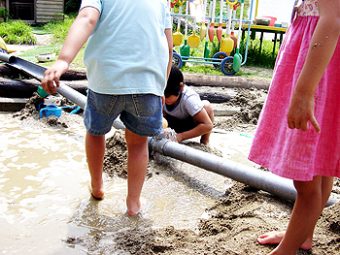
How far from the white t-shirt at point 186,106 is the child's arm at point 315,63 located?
83.4 inches

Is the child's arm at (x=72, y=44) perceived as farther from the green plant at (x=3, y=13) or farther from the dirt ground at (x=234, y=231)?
the green plant at (x=3, y=13)

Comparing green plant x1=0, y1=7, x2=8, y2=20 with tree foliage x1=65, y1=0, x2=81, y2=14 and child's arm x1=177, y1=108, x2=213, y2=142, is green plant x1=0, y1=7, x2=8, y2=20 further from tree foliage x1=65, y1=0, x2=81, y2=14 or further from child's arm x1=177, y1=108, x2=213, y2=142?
child's arm x1=177, y1=108, x2=213, y2=142

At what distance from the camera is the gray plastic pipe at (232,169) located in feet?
8.46

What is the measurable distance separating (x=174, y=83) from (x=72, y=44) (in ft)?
5.61

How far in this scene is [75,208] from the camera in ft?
8.51

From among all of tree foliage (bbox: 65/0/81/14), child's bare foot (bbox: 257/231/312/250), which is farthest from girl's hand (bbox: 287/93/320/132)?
tree foliage (bbox: 65/0/81/14)

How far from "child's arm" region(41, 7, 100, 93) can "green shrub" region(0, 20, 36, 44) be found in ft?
25.7

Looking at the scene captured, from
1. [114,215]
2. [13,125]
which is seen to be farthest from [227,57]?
[114,215]

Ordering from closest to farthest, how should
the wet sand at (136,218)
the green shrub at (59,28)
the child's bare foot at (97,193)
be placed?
the wet sand at (136,218)
the child's bare foot at (97,193)
the green shrub at (59,28)

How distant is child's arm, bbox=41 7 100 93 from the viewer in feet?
5.82

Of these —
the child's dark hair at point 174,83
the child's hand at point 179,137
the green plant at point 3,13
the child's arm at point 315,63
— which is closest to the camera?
the child's arm at point 315,63

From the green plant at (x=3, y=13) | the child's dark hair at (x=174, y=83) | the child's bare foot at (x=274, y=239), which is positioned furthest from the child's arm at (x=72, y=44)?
the green plant at (x=3, y=13)

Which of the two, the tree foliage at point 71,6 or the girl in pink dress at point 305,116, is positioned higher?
the girl in pink dress at point 305,116

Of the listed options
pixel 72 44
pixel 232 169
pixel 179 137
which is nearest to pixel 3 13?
pixel 179 137
